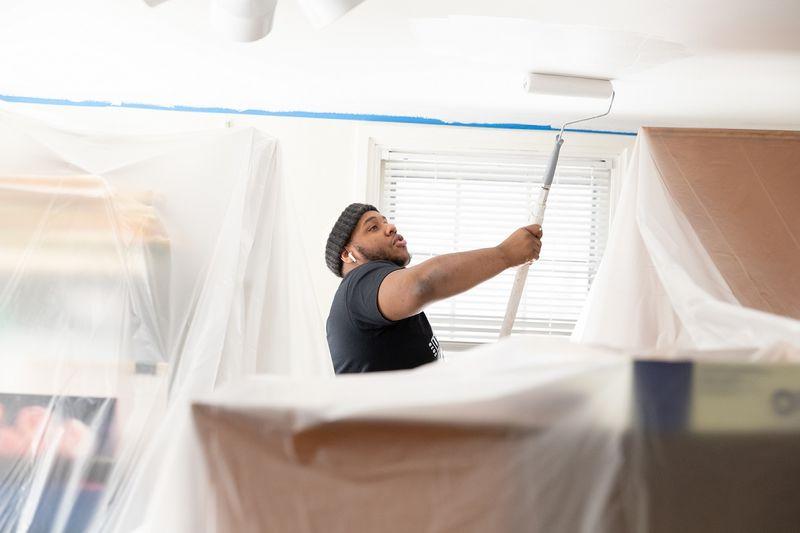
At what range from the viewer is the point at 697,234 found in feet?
4.18

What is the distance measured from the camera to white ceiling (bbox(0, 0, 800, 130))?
1.51m

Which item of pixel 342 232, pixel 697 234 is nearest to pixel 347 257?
pixel 342 232

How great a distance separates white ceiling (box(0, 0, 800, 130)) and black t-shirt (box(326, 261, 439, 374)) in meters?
0.54

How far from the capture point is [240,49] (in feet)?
6.05

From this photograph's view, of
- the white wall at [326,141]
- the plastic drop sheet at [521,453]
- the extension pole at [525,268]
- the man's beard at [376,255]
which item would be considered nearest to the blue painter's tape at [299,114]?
the white wall at [326,141]

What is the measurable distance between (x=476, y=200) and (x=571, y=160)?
34 centimetres

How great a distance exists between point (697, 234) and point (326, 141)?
145cm

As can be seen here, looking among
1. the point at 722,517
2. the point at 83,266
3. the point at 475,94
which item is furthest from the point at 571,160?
the point at 722,517

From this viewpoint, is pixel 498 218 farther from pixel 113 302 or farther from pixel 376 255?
pixel 113 302

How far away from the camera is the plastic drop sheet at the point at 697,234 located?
1.22 meters

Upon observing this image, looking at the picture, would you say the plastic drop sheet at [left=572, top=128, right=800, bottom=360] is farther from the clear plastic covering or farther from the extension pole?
the extension pole

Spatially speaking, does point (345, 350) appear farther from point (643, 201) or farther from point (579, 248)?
point (579, 248)

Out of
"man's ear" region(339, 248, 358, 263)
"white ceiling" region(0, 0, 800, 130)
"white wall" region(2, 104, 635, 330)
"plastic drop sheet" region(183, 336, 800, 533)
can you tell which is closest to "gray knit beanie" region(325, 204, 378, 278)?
"man's ear" region(339, 248, 358, 263)

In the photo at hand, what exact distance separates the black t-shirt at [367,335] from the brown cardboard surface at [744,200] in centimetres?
59
